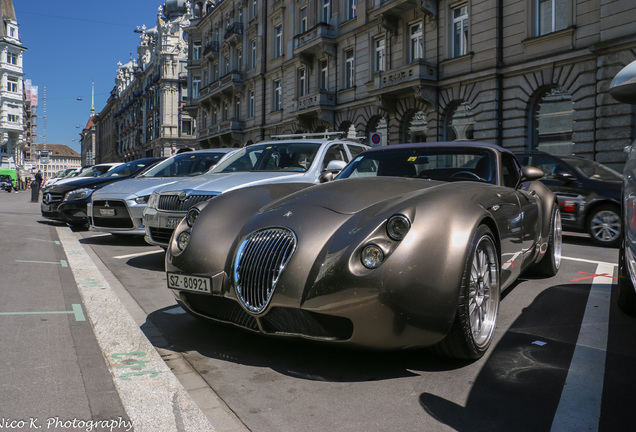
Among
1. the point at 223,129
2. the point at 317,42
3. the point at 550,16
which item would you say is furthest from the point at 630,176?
the point at 223,129

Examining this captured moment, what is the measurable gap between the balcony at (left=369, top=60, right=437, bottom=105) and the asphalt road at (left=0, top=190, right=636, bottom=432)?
18.3 meters

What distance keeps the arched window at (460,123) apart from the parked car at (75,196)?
12667 mm

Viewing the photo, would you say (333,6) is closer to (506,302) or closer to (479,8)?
(479,8)

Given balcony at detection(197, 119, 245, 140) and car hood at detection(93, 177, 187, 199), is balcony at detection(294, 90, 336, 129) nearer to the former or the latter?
balcony at detection(197, 119, 245, 140)

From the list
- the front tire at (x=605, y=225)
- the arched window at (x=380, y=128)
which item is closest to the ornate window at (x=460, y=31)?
the arched window at (x=380, y=128)

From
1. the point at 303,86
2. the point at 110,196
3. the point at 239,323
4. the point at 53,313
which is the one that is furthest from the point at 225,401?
the point at 303,86

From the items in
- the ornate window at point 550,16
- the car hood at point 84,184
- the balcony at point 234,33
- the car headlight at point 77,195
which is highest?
the balcony at point 234,33

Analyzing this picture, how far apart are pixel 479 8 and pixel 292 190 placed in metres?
18.7

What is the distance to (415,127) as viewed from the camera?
24.0 m

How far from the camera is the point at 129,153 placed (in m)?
90.1

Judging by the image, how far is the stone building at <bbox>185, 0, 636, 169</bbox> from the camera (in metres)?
16.9

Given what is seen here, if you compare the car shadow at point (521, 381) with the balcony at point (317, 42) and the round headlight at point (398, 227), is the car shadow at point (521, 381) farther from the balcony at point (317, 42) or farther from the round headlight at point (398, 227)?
the balcony at point (317, 42)

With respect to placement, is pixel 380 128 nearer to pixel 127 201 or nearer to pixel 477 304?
pixel 127 201

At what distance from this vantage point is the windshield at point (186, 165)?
9336 millimetres
